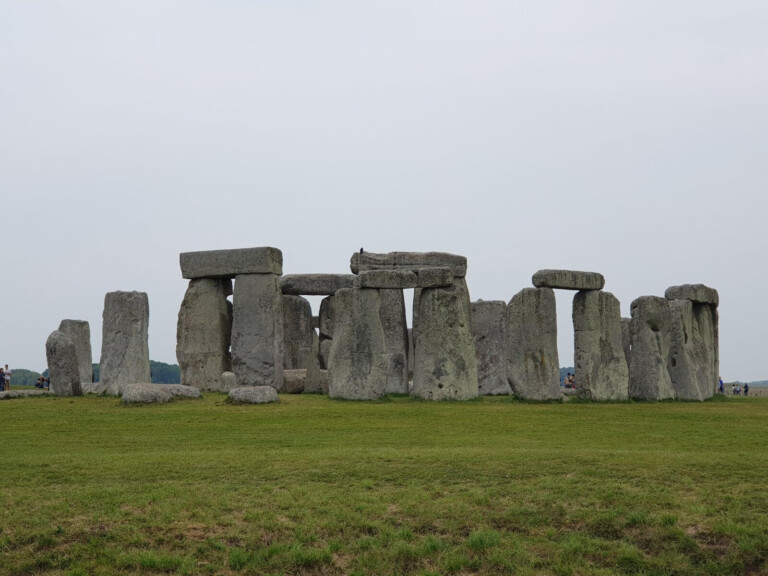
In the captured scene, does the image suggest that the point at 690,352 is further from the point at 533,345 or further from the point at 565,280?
the point at 533,345

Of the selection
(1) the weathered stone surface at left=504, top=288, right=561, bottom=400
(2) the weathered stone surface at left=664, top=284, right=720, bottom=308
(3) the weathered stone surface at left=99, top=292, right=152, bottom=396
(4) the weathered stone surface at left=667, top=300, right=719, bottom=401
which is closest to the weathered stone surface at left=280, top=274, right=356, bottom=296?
(3) the weathered stone surface at left=99, top=292, right=152, bottom=396

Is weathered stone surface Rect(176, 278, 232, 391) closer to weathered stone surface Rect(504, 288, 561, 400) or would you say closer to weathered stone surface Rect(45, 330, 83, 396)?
weathered stone surface Rect(45, 330, 83, 396)

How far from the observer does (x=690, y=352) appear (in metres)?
24.5

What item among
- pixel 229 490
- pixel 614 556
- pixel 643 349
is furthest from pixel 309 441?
pixel 643 349

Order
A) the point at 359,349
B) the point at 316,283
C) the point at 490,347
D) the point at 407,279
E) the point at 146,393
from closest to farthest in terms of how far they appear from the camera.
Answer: the point at 146,393
the point at 359,349
the point at 407,279
the point at 490,347
the point at 316,283

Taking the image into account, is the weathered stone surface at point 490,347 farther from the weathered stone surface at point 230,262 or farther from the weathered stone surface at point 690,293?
the weathered stone surface at point 230,262

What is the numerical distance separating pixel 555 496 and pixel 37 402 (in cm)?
1341

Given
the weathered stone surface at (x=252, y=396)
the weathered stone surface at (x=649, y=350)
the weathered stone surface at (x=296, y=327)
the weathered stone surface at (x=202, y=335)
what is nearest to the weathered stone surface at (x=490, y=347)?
the weathered stone surface at (x=649, y=350)

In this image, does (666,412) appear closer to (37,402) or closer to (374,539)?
(374,539)

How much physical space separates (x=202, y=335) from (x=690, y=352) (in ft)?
40.6

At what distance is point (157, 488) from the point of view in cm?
1098

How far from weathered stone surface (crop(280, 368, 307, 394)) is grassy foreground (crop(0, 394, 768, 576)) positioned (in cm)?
1014

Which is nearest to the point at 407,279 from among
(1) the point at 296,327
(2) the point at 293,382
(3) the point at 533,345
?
(3) the point at 533,345

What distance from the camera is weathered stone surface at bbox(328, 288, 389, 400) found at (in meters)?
21.4
